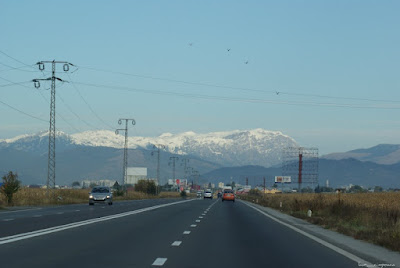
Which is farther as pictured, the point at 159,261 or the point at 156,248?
the point at 156,248

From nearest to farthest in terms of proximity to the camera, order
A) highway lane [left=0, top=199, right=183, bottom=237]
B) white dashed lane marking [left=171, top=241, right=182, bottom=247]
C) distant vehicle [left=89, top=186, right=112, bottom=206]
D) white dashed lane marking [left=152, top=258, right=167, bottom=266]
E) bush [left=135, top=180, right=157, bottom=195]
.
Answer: white dashed lane marking [left=152, top=258, right=167, bottom=266] → white dashed lane marking [left=171, top=241, right=182, bottom=247] → highway lane [left=0, top=199, right=183, bottom=237] → distant vehicle [left=89, top=186, right=112, bottom=206] → bush [left=135, top=180, right=157, bottom=195]

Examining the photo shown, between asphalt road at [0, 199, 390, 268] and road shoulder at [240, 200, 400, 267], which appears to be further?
road shoulder at [240, 200, 400, 267]

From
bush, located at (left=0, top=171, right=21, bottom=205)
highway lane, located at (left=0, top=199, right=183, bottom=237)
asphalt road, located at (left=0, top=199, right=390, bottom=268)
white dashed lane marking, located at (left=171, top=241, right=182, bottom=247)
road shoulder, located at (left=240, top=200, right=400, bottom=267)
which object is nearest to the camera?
asphalt road, located at (left=0, top=199, right=390, bottom=268)

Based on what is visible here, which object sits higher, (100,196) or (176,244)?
(176,244)

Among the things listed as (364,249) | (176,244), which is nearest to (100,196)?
(176,244)

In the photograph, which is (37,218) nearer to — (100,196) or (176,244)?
(176,244)

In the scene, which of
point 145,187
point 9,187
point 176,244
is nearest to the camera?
point 176,244

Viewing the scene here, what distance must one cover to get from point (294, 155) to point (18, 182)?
95.7 metres

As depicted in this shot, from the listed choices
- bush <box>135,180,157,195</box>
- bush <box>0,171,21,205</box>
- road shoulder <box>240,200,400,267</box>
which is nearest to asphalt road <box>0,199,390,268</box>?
road shoulder <box>240,200,400,267</box>

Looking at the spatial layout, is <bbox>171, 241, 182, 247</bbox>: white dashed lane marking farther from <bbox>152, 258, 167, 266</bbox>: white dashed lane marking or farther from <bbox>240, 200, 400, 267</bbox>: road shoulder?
<bbox>240, 200, 400, 267</bbox>: road shoulder

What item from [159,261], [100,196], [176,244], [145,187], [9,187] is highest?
[159,261]

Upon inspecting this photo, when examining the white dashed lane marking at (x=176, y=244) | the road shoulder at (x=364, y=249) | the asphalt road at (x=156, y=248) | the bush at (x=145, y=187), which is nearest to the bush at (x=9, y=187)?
the asphalt road at (x=156, y=248)

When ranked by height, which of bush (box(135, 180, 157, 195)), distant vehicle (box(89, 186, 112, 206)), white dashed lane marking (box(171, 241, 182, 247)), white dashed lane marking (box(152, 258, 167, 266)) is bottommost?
bush (box(135, 180, 157, 195))

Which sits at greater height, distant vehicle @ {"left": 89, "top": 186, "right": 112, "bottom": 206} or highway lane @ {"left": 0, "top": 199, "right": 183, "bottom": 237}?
highway lane @ {"left": 0, "top": 199, "right": 183, "bottom": 237}
